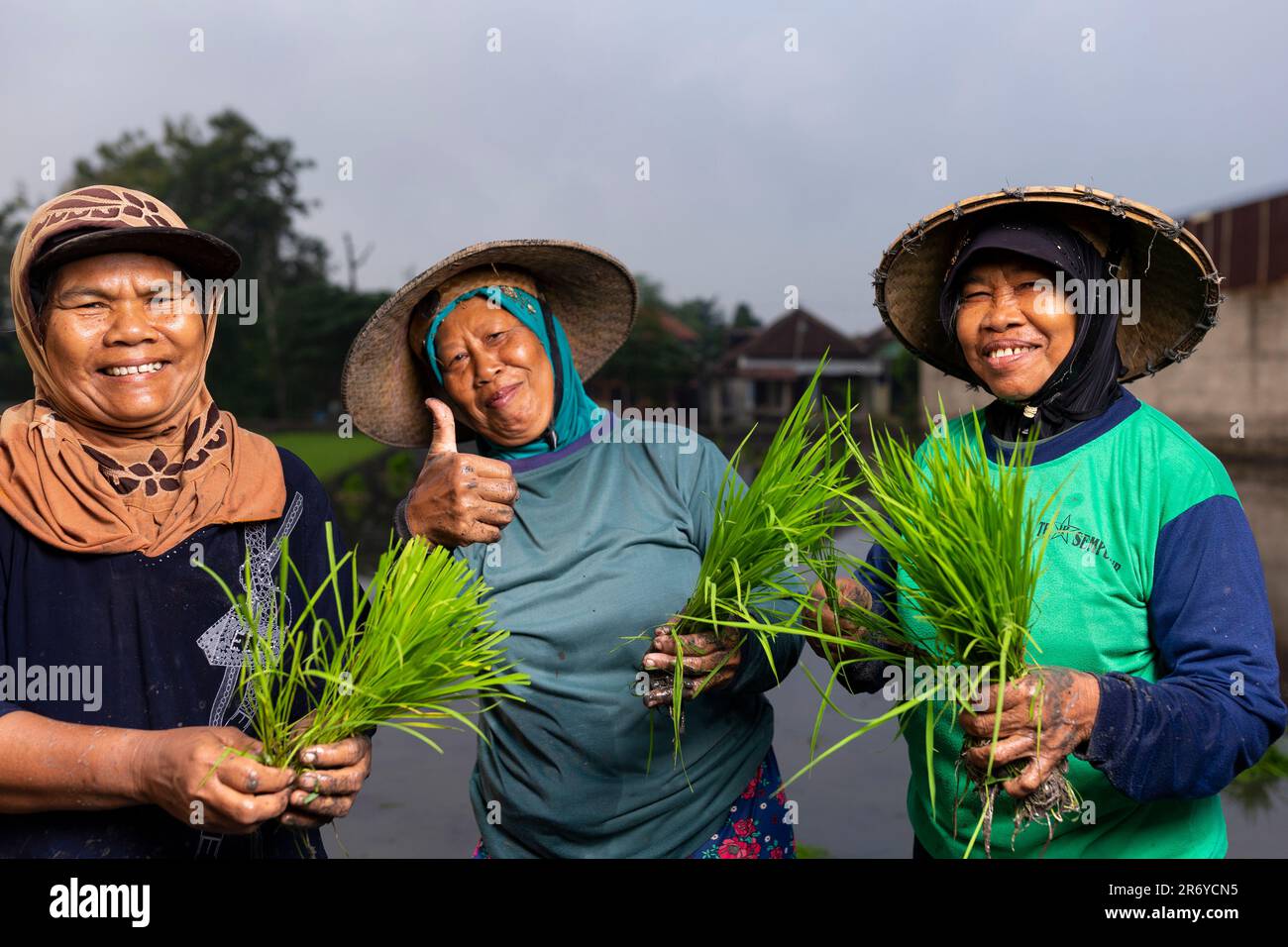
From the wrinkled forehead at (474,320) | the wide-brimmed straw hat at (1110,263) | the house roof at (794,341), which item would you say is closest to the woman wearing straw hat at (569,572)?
the wrinkled forehead at (474,320)

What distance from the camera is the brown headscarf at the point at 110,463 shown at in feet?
5.90

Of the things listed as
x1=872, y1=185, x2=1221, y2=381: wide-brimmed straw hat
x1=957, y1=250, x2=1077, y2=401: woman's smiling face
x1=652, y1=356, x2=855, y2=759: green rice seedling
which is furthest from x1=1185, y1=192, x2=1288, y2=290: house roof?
x1=652, y1=356, x2=855, y2=759: green rice seedling

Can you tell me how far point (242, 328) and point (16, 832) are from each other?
125 ft

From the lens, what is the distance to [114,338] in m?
1.79

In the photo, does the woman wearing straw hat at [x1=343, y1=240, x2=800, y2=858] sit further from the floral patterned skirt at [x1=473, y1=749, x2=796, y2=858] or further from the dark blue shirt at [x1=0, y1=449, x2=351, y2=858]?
the dark blue shirt at [x1=0, y1=449, x2=351, y2=858]

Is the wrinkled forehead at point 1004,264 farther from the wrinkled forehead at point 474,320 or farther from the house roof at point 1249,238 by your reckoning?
the house roof at point 1249,238

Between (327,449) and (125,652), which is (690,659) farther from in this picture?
(327,449)

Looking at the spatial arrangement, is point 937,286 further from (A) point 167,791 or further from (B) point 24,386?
(B) point 24,386

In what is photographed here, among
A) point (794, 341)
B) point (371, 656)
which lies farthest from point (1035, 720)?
point (794, 341)

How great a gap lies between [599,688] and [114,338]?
115 cm

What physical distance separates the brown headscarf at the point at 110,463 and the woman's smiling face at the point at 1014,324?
4.33 feet

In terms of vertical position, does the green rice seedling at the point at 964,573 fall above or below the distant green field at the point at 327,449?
below

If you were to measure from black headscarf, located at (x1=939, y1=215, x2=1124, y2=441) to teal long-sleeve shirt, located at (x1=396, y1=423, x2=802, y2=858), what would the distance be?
0.72 meters

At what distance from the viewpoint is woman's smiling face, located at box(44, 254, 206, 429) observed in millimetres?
1796
